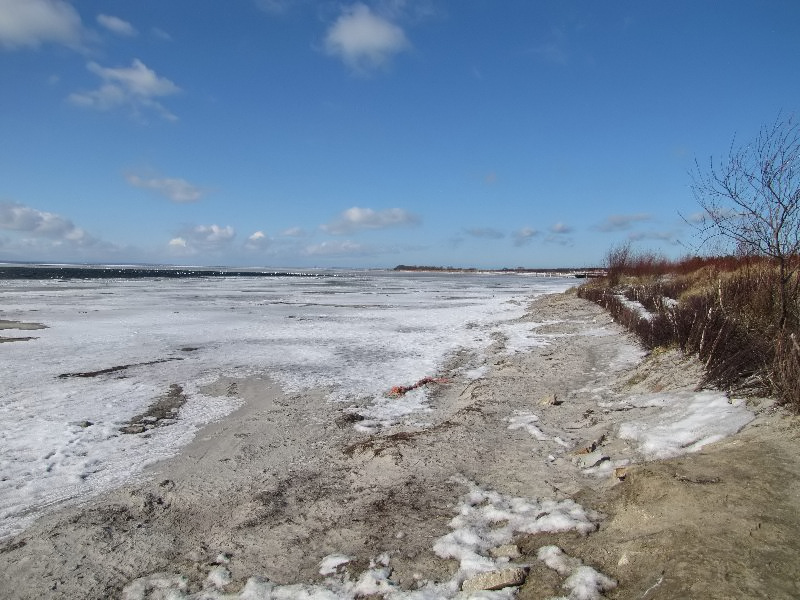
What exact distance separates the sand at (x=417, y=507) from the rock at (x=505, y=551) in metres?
0.06

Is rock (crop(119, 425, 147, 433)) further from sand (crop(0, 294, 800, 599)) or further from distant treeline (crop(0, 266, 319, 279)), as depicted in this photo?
distant treeline (crop(0, 266, 319, 279))

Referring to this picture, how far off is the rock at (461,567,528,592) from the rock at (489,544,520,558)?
221 mm

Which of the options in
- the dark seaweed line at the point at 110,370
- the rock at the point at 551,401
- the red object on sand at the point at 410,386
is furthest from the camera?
the dark seaweed line at the point at 110,370

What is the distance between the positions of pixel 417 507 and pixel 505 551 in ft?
2.97

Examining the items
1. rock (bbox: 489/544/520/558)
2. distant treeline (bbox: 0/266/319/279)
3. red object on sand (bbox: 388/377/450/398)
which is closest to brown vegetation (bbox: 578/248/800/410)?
rock (bbox: 489/544/520/558)

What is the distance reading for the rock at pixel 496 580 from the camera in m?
2.68

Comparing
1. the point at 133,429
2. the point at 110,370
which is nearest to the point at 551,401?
the point at 133,429

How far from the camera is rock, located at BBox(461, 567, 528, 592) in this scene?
105 inches

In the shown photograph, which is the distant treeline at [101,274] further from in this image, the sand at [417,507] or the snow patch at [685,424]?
the snow patch at [685,424]

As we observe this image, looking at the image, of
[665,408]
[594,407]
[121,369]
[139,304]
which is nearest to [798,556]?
[665,408]

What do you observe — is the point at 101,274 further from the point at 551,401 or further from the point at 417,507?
the point at 417,507

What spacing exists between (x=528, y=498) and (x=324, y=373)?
18.0 feet

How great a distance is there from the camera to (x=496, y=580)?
270 cm

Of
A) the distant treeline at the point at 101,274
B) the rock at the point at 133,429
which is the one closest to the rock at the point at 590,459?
the rock at the point at 133,429
